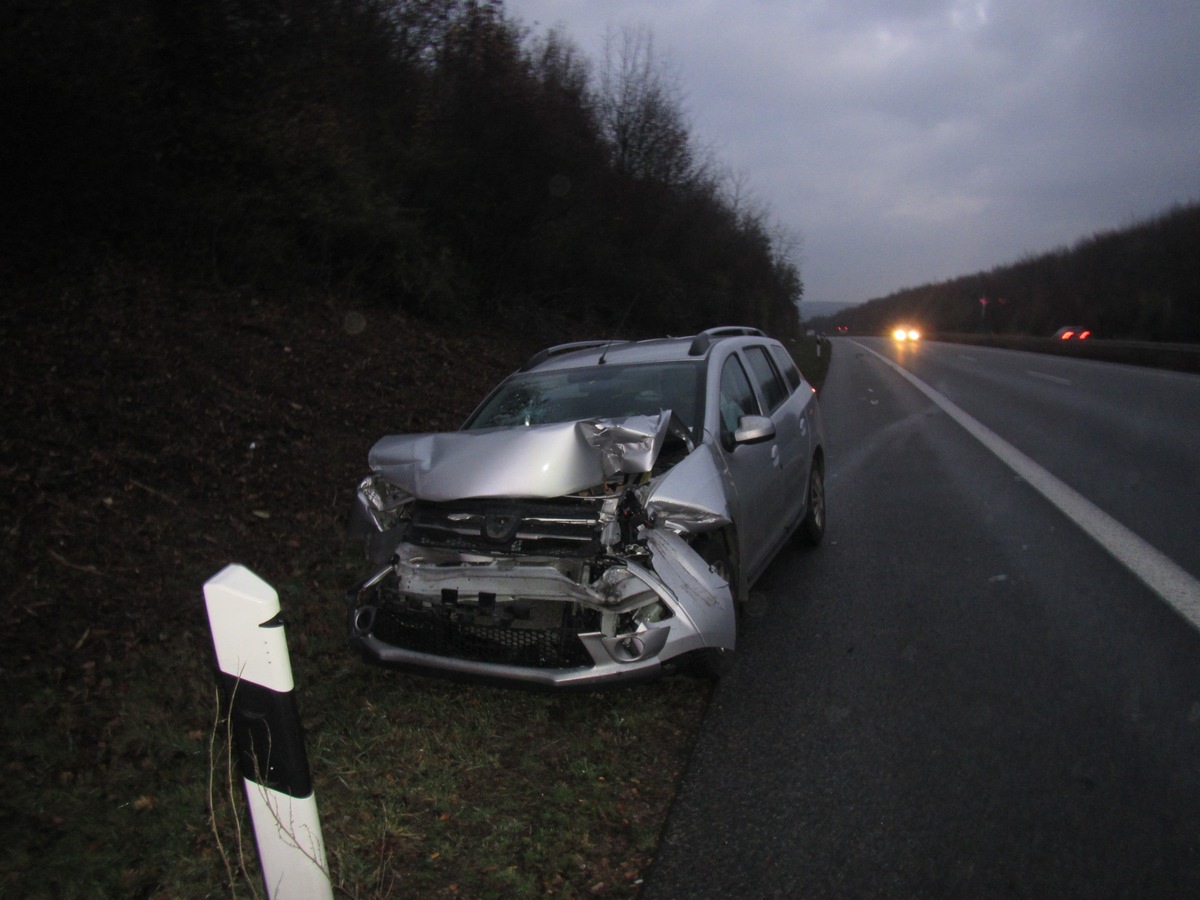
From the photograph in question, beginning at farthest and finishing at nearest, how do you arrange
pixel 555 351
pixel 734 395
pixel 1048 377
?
1. pixel 1048 377
2. pixel 555 351
3. pixel 734 395

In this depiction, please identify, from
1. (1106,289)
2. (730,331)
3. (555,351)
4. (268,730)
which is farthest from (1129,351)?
(1106,289)

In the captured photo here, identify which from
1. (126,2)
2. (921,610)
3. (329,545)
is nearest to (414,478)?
(329,545)

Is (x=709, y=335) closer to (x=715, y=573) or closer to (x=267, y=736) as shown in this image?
(x=715, y=573)

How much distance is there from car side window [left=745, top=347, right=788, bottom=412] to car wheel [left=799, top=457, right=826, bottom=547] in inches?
23.3

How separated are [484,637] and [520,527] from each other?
479mm

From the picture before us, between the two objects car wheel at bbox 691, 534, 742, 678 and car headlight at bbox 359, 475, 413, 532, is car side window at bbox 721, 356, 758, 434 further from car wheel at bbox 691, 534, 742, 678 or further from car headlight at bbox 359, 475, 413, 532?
car headlight at bbox 359, 475, 413, 532

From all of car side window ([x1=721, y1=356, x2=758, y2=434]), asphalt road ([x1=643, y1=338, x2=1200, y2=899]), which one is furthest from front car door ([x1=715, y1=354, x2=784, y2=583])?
asphalt road ([x1=643, y1=338, x2=1200, y2=899])

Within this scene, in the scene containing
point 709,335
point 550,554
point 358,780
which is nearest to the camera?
point 358,780

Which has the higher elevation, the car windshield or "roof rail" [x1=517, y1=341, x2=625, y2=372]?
"roof rail" [x1=517, y1=341, x2=625, y2=372]

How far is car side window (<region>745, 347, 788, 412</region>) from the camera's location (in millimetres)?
6164

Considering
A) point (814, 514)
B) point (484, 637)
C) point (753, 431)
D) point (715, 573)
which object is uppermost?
point (753, 431)

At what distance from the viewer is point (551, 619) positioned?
→ 3857 millimetres

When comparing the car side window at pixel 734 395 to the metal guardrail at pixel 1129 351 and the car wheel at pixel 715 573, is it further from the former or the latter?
the metal guardrail at pixel 1129 351

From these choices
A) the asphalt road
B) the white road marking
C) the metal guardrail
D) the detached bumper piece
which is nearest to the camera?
the asphalt road
